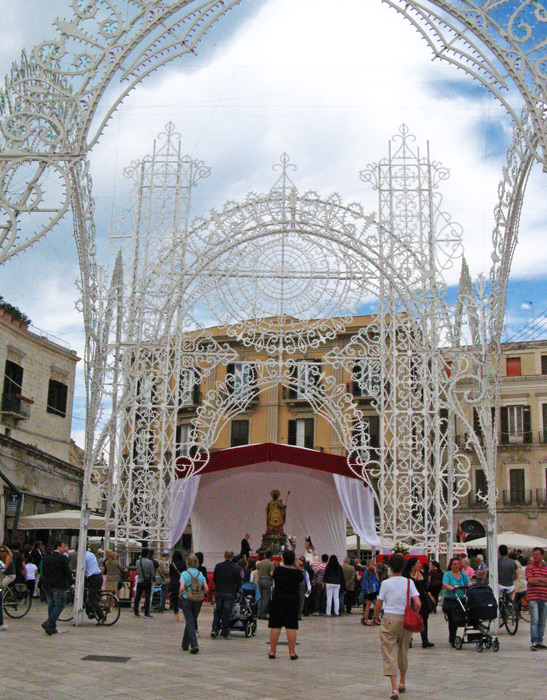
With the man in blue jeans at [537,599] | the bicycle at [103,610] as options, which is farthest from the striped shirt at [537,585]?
the bicycle at [103,610]

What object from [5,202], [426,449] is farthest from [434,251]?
[5,202]

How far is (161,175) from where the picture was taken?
1892 cm

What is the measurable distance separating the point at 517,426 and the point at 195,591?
101 feet

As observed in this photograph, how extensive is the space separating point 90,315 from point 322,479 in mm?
11926

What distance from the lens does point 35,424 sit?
28.8 metres

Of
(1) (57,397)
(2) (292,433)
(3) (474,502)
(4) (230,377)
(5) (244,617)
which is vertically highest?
(1) (57,397)

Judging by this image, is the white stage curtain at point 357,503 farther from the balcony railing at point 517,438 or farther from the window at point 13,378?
the balcony railing at point 517,438

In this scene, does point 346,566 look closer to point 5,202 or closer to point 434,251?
point 434,251

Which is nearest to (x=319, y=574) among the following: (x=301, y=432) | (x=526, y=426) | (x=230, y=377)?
(x=230, y=377)

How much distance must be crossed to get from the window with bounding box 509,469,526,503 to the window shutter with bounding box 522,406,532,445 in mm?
1428

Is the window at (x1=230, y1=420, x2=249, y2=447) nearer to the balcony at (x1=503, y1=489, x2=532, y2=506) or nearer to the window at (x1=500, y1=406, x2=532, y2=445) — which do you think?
the window at (x1=500, y1=406, x2=532, y2=445)

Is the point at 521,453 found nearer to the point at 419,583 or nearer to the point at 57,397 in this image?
the point at 57,397

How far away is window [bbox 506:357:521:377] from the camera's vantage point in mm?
39438

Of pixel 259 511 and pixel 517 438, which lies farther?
pixel 517 438
